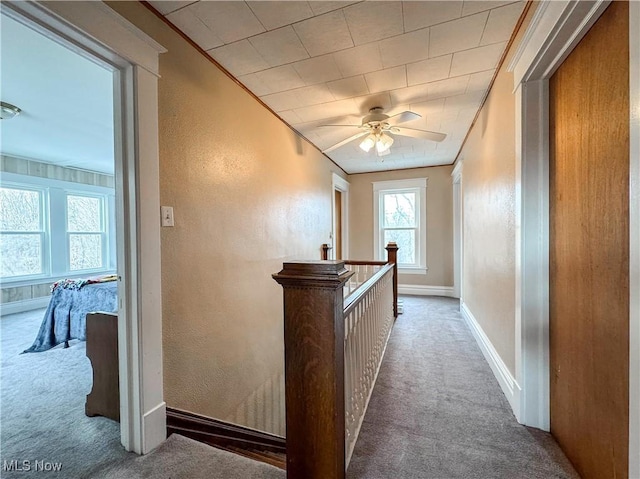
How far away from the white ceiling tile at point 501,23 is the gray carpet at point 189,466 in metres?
2.58

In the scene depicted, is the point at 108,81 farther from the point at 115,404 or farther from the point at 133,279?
the point at 115,404

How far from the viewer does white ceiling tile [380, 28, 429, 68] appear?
5.66 feet

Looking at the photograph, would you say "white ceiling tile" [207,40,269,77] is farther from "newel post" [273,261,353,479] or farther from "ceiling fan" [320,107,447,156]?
"newel post" [273,261,353,479]

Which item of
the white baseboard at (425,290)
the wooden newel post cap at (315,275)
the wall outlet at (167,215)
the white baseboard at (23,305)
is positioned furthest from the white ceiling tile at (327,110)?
the white baseboard at (23,305)

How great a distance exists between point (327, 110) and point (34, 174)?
500 centimetres

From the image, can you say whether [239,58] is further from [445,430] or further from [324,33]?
[445,430]

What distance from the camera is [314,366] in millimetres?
1056

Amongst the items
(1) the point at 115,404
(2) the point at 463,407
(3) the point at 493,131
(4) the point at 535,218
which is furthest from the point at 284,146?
(2) the point at 463,407

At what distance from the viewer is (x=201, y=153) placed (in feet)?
6.12

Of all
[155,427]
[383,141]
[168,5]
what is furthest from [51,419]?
[383,141]

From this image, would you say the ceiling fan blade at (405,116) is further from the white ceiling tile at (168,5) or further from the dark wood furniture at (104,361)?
the dark wood furniture at (104,361)

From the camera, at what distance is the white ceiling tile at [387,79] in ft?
6.86

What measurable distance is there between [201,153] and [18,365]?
2680 mm

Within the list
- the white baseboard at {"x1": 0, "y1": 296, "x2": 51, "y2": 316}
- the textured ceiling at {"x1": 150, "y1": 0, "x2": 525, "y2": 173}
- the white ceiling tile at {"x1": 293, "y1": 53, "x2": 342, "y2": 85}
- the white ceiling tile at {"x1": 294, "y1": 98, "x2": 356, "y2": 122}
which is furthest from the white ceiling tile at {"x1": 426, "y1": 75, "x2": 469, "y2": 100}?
the white baseboard at {"x1": 0, "y1": 296, "x2": 51, "y2": 316}
